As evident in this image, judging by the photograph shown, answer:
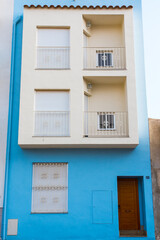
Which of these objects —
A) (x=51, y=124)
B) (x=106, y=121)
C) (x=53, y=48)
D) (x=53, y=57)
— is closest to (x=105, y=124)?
(x=106, y=121)

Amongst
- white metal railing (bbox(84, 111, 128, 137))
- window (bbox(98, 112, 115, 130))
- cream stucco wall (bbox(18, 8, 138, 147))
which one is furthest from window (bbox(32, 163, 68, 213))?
window (bbox(98, 112, 115, 130))

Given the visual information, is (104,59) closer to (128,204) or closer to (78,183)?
(78,183)


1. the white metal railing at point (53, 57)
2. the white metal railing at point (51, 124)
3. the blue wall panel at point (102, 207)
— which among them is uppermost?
the white metal railing at point (53, 57)

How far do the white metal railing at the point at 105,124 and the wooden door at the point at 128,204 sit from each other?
7.31 ft

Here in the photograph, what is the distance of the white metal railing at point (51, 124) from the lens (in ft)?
42.4

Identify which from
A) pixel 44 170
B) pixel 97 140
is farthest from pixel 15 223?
pixel 97 140

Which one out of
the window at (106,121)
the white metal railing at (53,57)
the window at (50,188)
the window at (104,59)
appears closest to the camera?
the window at (50,188)

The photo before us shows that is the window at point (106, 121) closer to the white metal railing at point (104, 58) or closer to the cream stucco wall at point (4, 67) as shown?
the white metal railing at point (104, 58)

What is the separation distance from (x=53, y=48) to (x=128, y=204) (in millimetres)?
7624

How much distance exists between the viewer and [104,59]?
47.0 feet

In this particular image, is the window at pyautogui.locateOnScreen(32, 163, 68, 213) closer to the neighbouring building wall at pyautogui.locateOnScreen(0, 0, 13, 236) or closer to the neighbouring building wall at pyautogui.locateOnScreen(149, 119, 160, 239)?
the neighbouring building wall at pyautogui.locateOnScreen(0, 0, 13, 236)

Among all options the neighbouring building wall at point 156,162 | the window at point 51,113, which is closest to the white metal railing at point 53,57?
the window at point 51,113

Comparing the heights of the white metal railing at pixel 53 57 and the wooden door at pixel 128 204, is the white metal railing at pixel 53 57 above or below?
above

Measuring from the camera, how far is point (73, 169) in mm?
13141
